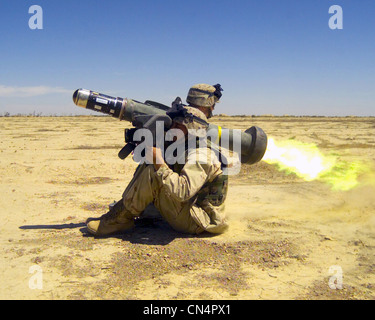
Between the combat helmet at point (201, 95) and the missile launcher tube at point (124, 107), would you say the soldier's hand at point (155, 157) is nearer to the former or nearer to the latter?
the missile launcher tube at point (124, 107)

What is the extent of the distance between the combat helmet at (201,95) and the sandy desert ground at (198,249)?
1522 millimetres

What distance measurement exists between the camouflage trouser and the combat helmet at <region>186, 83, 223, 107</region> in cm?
116

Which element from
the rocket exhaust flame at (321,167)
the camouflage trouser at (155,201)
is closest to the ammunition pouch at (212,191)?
the camouflage trouser at (155,201)

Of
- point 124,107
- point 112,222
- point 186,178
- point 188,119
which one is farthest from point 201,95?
point 112,222

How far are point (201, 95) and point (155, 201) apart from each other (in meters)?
1.42

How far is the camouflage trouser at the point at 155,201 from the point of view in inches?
159

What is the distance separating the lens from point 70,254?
383 cm

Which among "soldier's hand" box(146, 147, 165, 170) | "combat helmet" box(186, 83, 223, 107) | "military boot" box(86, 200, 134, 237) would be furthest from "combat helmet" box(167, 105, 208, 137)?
"military boot" box(86, 200, 134, 237)

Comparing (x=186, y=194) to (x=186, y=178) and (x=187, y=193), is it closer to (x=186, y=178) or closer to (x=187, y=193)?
(x=187, y=193)

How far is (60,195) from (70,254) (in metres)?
2.80

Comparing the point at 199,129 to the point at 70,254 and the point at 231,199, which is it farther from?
the point at 231,199

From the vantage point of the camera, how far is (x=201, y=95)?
15.7 ft

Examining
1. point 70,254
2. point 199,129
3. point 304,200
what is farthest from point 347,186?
point 70,254

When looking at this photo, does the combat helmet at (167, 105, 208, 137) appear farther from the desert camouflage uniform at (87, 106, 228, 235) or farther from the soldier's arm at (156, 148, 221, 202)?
the soldier's arm at (156, 148, 221, 202)
